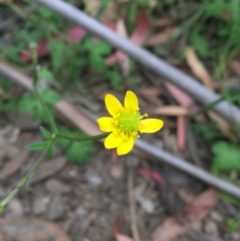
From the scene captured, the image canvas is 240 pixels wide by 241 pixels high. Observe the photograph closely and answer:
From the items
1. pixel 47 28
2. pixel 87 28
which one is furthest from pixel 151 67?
pixel 47 28

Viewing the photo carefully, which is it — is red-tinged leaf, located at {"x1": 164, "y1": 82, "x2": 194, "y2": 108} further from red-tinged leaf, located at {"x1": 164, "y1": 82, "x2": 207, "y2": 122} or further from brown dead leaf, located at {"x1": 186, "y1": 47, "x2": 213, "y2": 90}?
brown dead leaf, located at {"x1": 186, "y1": 47, "x2": 213, "y2": 90}

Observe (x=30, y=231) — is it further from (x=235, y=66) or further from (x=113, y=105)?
(x=235, y=66)

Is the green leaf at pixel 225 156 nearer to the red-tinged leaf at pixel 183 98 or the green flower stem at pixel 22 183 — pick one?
the red-tinged leaf at pixel 183 98

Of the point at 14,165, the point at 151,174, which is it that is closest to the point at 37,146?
the point at 14,165

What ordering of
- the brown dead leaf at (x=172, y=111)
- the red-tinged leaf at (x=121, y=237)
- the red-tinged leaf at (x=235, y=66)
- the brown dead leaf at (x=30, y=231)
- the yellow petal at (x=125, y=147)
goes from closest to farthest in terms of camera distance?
the yellow petal at (x=125, y=147) → the brown dead leaf at (x=30, y=231) → the red-tinged leaf at (x=121, y=237) → the brown dead leaf at (x=172, y=111) → the red-tinged leaf at (x=235, y=66)

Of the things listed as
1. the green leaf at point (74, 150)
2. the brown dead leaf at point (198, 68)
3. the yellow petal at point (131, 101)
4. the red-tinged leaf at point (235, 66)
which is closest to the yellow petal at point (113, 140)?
the yellow petal at point (131, 101)

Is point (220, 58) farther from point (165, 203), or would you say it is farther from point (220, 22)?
point (165, 203)
